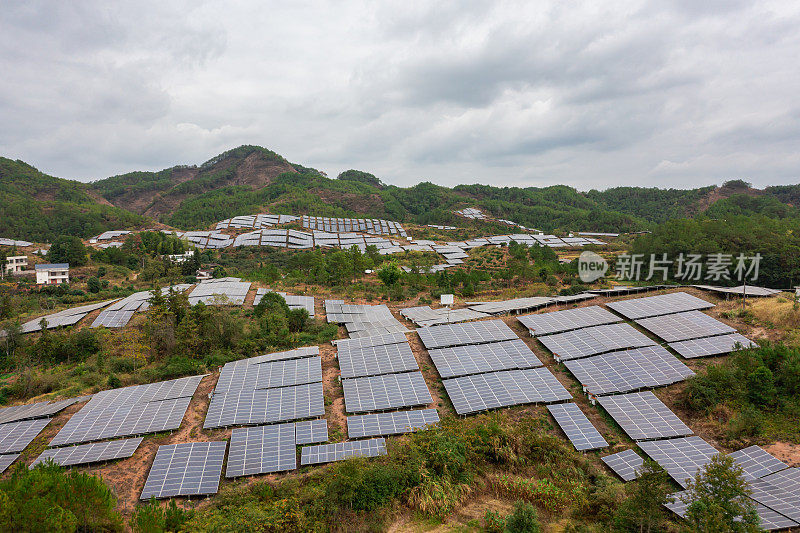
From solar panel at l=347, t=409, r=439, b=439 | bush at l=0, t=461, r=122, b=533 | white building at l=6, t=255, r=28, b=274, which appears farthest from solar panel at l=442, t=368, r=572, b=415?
white building at l=6, t=255, r=28, b=274

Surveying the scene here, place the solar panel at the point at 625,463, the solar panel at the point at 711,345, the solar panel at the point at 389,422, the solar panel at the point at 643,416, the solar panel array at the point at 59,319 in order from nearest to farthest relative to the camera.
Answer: the solar panel at the point at 625,463 → the solar panel at the point at 643,416 → the solar panel at the point at 389,422 → the solar panel at the point at 711,345 → the solar panel array at the point at 59,319

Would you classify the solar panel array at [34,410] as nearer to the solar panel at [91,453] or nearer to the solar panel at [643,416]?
the solar panel at [91,453]

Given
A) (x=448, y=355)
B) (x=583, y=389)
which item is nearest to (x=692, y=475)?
(x=583, y=389)

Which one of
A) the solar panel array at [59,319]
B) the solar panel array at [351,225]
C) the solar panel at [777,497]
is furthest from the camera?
the solar panel array at [351,225]

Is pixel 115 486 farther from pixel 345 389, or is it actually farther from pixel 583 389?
pixel 583 389

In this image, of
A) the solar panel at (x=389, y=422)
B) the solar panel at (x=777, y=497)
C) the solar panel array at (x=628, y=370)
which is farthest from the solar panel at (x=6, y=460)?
the solar panel at (x=777, y=497)

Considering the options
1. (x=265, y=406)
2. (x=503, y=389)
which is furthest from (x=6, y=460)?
(x=503, y=389)

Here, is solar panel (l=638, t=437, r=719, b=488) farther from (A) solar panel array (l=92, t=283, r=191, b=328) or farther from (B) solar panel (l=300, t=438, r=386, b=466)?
(A) solar panel array (l=92, t=283, r=191, b=328)
